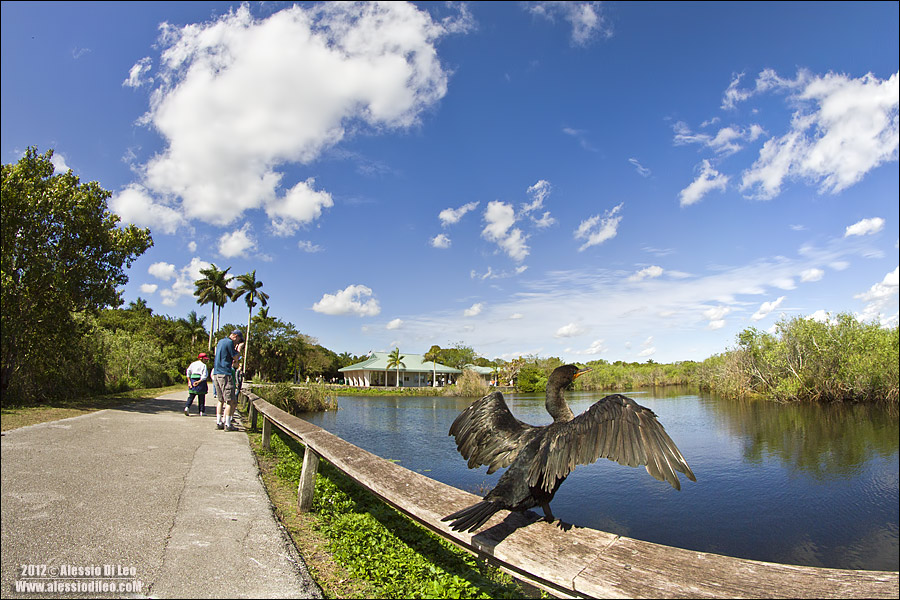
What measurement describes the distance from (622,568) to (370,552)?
2.46 m

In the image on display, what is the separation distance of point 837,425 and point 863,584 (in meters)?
15.3

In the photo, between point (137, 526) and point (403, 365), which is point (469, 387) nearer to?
point (403, 365)

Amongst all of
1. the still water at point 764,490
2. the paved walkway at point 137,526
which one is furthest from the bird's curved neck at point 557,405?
the still water at point 764,490

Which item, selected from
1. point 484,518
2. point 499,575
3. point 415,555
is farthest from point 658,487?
point 484,518

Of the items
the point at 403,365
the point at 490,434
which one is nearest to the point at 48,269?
the point at 490,434

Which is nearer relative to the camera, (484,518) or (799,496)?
(484,518)

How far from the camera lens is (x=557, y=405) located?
9.18ft

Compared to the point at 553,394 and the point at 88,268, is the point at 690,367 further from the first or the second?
the point at 88,268

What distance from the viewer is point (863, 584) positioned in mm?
1100

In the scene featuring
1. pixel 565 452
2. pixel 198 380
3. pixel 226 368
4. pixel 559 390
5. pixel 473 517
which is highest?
pixel 559 390

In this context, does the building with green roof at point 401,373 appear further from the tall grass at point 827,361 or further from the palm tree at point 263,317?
the tall grass at point 827,361

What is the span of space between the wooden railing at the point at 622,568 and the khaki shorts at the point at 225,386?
6.32 meters

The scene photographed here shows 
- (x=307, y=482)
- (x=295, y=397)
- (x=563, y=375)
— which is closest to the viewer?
(x=563, y=375)

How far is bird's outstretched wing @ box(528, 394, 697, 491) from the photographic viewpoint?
1.71 metres
